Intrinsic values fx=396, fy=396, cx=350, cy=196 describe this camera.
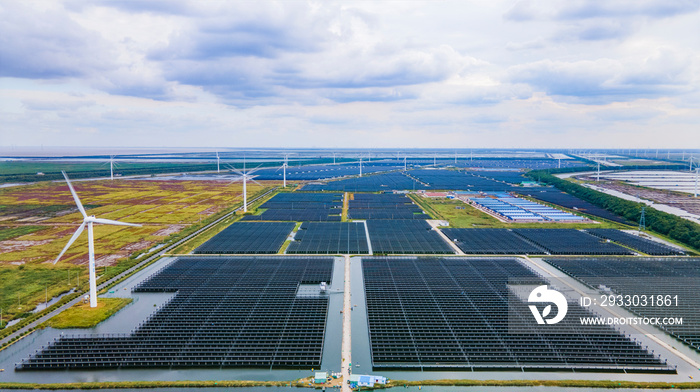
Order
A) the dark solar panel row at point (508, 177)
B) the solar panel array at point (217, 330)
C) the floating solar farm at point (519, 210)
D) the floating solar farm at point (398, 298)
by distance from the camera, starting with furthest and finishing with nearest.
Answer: the dark solar panel row at point (508, 177), the floating solar farm at point (519, 210), the floating solar farm at point (398, 298), the solar panel array at point (217, 330)

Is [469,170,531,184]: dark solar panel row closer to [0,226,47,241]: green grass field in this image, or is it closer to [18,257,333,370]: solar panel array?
[18,257,333,370]: solar panel array

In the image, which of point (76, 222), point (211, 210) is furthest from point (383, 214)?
point (76, 222)

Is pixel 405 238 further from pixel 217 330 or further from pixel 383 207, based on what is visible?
pixel 217 330

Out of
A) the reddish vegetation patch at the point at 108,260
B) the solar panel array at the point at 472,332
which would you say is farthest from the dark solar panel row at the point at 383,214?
the reddish vegetation patch at the point at 108,260

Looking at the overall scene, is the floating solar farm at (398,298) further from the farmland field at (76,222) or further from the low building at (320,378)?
the farmland field at (76,222)

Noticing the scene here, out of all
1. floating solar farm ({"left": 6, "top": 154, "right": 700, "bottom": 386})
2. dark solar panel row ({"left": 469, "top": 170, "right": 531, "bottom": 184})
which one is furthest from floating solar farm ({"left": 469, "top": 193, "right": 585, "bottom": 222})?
dark solar panel row ({"left": 469, "top": 170, "right": 531, "bottom": 184})

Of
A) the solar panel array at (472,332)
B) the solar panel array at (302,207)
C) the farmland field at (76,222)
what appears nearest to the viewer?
the solar panel array at (472,332)
